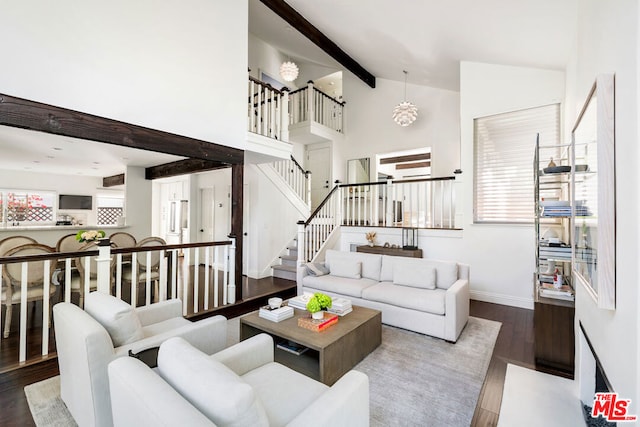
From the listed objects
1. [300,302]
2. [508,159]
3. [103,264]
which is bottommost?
[300,302]

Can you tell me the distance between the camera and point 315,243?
5680 millimetres

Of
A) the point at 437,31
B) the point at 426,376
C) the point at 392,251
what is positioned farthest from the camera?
the point at 392,251

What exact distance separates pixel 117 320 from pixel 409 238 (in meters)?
4.61

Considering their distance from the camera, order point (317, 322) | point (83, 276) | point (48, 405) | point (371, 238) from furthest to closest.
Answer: point (371, 238), point (83, 276), point (317, 322), point (48, 405)

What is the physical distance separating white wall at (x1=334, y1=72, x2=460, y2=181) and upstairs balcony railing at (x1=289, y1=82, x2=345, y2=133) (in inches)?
20.7

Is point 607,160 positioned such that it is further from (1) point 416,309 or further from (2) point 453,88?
(2) point 453,88

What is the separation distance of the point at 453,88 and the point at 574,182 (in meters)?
4.91

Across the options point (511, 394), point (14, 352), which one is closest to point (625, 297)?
point (511, 394)

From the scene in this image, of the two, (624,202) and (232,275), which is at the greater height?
(624,202)

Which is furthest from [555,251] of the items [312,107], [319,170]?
[319,170]

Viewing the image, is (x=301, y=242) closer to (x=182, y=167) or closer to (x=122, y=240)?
(x=182, y=167)

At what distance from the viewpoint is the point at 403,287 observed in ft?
12.1

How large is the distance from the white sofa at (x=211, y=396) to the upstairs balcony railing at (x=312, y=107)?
6.21 m

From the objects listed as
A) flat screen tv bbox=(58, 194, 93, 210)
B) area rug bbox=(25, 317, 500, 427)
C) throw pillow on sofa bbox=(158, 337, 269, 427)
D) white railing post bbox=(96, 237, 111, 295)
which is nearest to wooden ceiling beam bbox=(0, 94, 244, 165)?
white railing post bbox=(96, 237, 111, 295)
